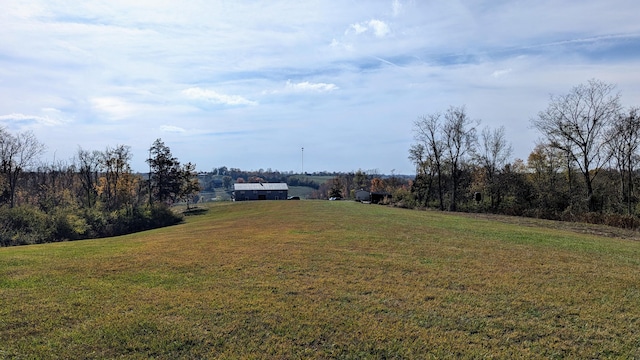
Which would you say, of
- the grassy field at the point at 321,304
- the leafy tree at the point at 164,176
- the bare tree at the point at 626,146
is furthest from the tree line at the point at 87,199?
the bare tree at the point at 626,146

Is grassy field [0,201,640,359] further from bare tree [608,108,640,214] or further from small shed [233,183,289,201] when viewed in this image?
small shed [233,183,289,201]

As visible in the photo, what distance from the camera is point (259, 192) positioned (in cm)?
9350

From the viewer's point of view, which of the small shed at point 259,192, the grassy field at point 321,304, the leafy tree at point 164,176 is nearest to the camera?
the grassy field at point 321,304

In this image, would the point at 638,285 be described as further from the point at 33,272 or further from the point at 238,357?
the point at 33,272

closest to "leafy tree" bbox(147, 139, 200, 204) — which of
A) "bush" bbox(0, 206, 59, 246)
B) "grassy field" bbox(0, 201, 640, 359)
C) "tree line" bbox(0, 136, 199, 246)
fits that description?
"tree line" bbox(0, 136, 199, 246)

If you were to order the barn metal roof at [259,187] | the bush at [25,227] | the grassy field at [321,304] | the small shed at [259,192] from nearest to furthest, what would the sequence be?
the grassy field at [321,304] < the bush at [25,227] < the small shed at [259,192] < the barn metal roof at [259,187]

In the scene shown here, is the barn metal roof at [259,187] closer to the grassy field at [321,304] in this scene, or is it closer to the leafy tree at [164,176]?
the leafy tree at [164,176]

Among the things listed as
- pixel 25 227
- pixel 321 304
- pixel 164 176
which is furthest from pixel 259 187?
pixel 321 304

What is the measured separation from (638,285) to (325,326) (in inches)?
286

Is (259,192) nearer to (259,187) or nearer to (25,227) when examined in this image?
(259,187)

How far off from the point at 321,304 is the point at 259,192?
87681 millimetres

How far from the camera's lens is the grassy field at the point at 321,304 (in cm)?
543

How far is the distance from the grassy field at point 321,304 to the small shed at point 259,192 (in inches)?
3174

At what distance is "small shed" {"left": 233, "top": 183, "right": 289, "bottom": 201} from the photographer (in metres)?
92.4
